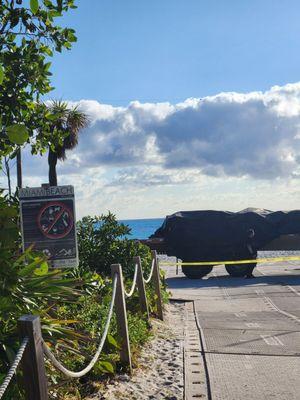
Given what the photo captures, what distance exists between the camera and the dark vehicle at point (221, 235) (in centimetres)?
2058

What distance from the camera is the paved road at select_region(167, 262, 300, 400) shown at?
525 cm

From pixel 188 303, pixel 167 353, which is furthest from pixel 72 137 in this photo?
pixel 167 353

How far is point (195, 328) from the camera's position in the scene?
8852 mm

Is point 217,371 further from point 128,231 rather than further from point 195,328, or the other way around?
point 128,231

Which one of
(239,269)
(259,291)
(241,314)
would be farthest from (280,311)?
(239,269)

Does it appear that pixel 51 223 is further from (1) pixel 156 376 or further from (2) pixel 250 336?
(2) pixel 250 336

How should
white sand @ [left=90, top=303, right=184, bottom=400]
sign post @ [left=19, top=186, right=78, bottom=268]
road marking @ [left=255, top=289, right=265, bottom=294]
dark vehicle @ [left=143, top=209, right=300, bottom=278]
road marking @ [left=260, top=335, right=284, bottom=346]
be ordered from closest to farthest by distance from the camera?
white sand @ [left=90, top=303, right=184, bottom=400], sign post @ [left=19, top=186, right=78, bottom=268], road marking @ [left=260, top=335, right=284, bottom=346], road marking @ [left=255, top=289, right=265, bottom=294], dark vehicle @ [left=143, top=209, right=300, bottom=278]

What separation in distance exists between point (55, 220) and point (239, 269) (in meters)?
13.6

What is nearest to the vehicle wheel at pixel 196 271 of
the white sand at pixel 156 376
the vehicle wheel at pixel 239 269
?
the vehicle wheel at pixel 239 269

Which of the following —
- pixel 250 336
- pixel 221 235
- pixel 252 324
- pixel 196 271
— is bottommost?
pixel 196 271

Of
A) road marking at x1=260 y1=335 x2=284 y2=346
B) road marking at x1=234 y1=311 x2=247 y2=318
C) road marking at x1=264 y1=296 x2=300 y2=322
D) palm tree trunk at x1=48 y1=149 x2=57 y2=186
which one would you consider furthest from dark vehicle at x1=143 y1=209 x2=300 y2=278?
road marking at x1=260 y1=335 x2=284 y2=346

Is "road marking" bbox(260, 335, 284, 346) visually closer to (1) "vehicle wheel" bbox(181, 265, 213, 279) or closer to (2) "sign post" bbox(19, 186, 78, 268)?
(2) "sign post" bbox(19, 186, 78, 268)

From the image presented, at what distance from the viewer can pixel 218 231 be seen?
20.8 meters

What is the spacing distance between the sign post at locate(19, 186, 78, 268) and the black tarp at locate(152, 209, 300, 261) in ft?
45.0
